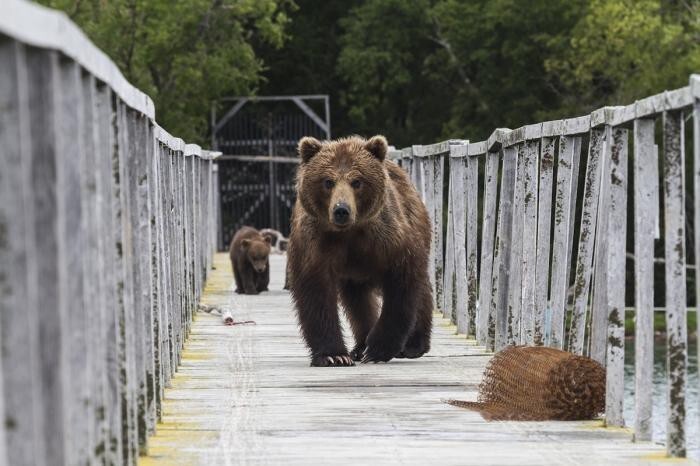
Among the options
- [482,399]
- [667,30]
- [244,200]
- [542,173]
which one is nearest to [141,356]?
[482,399]

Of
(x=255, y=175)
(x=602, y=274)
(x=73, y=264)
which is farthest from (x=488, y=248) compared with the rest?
(x=255, y=175)

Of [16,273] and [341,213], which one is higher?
[341,213]

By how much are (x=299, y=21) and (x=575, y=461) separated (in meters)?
36.7

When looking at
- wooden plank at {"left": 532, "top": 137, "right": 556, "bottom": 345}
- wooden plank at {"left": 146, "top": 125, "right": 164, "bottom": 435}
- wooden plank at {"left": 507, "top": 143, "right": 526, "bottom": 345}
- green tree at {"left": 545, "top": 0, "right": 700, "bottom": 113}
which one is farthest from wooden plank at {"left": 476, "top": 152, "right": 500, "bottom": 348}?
green tree at {"left": 545, "top": 0, "right": 700, "bottom": 113}

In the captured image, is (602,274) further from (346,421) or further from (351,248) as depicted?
(351,248)

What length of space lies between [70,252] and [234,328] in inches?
328

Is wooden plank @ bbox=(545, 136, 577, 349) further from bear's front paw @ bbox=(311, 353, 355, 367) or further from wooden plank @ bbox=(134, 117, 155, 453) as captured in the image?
wooden plank @ bbox=(134, 117, 155, 453)

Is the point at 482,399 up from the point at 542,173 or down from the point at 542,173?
down

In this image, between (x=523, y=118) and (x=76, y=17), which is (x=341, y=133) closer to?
(x=523, y=118)

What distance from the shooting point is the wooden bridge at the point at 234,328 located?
366 cm

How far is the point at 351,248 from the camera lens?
9734mm

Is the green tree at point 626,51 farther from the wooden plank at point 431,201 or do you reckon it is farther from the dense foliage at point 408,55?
the wooden plank at point 431,201

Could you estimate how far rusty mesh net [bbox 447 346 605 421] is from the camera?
23.0 feet

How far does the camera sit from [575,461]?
232 inches
